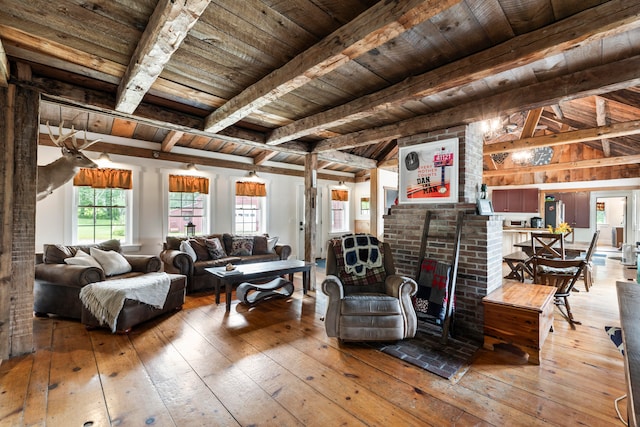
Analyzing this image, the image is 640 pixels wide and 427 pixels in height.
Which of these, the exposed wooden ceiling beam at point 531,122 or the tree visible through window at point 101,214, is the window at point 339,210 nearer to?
the exposed wooden ceiling beam at point 531,122

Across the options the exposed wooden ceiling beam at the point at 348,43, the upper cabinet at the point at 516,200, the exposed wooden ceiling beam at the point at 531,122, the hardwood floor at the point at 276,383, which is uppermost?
the exposed wooden ceiling beam at the point at 531,122

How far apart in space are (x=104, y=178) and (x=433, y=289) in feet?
16.6

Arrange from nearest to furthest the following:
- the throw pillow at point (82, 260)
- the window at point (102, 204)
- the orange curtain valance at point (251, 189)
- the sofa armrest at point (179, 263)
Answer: the throw pillow at point (82, 260)
the sofa armrest at point (179, 263)
the window at point (102, 204)
the orange curtain valance at point (251, 189)

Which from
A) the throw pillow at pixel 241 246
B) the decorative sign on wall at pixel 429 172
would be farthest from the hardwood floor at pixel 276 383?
the throw pillow at pixel 241 246

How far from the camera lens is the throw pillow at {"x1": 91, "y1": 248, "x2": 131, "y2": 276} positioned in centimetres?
352

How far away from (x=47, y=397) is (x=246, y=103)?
2.60m

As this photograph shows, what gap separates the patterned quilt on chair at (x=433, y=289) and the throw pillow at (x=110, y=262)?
3.65 metres

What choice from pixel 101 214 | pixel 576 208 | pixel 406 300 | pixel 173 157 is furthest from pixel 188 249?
pixel 576 208

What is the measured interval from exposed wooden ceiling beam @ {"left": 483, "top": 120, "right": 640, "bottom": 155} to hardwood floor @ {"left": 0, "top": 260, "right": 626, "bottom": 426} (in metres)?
3.02

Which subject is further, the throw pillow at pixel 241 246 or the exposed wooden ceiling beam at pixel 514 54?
the throw pillow at pixel 241 246

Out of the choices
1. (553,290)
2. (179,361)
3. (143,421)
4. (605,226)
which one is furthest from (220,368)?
(605,226)

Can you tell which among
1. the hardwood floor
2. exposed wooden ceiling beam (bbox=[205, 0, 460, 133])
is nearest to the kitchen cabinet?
the hardwood floor

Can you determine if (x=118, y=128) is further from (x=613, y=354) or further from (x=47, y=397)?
(x=613, y=354)

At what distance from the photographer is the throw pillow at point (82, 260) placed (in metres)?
3.27
